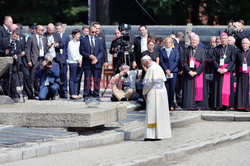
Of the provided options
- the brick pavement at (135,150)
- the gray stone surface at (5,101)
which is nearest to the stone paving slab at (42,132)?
the brick pavement at (135,150)

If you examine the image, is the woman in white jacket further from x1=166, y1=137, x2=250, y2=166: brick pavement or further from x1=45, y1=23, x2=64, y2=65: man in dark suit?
x1=166, y1=137, x2=250, y2=166: brick pavement

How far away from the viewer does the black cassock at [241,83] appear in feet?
60.5

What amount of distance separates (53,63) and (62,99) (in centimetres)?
112

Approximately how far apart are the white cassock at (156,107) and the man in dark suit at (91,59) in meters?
5.21

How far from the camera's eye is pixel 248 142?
1361 centimetres

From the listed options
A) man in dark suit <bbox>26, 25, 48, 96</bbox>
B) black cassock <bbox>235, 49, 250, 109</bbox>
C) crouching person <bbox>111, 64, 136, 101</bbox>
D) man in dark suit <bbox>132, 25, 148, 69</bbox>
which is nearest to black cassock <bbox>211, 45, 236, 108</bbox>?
black cassock <bbox>235, 49, 250, 109</bbox>

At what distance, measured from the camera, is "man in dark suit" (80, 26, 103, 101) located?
18.7 metres

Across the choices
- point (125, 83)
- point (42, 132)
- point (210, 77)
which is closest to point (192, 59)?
point (210, 77)

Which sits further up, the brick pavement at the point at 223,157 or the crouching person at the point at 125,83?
the crouching person at the point at 125,83

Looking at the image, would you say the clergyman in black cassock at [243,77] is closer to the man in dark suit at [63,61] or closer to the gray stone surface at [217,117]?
the gray stone surface at [217,117]

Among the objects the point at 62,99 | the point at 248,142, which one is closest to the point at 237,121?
the point at 248,142

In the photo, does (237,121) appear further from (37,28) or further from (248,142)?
(37,28)

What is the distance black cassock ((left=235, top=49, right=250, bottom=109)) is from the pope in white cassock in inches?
213

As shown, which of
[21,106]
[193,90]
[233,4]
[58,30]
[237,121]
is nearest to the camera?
[21,106]
